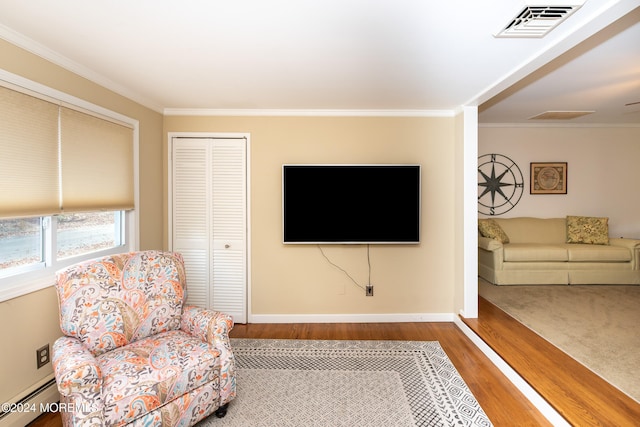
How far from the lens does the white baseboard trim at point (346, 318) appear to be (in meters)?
3.67

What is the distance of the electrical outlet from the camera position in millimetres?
2164

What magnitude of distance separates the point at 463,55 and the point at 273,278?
279 centimetres

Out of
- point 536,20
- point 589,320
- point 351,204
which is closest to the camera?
point 536,20

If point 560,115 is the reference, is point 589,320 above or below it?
below

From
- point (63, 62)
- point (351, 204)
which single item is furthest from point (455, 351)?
point (63, 62)

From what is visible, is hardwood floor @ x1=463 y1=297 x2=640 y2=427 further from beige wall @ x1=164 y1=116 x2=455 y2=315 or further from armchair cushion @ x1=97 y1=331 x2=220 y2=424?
armchair cushion @ x1=97 y1=331 x2=220 y2=424

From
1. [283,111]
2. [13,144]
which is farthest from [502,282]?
[13,144]

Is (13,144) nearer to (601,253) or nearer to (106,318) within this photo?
(106,318)

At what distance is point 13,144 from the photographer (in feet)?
6.40

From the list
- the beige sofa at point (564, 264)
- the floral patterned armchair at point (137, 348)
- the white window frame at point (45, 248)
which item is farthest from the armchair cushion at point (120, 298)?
the beige sofa at point (564, 264)

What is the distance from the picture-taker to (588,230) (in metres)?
4.79

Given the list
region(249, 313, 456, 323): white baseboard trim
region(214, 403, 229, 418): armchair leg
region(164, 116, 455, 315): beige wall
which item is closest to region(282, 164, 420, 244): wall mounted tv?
region(164, 116, 455, 315): beige wall

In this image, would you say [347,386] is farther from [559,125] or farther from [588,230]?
[559,125]

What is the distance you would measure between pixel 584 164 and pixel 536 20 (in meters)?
4.60
